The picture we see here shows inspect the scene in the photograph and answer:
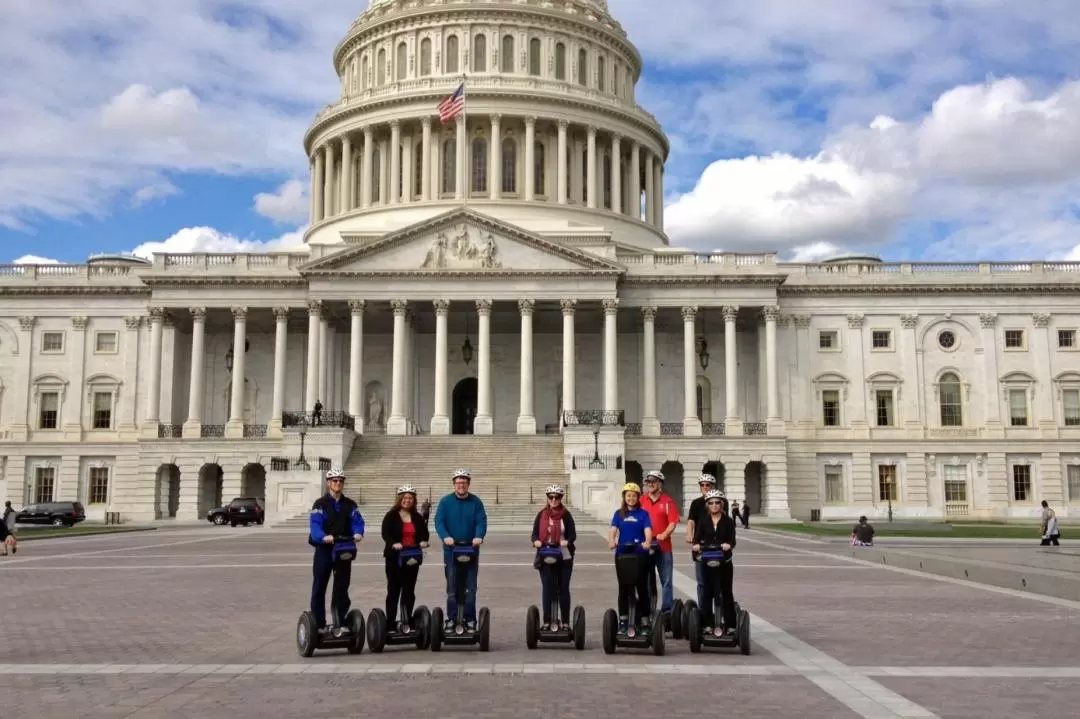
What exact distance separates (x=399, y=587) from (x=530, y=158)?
6834 cm

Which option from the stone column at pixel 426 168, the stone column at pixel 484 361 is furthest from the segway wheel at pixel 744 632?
the stone column at pixel 426 168

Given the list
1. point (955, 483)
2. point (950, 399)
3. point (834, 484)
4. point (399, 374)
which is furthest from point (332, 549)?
point (950, 399)

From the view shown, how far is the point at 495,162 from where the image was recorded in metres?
80.6

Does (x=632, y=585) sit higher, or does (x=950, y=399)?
(x=950, y=399)

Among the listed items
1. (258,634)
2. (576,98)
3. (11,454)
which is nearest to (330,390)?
(11,454)

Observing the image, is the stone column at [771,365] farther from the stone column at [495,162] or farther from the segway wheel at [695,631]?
the segway wheel at [695,631]

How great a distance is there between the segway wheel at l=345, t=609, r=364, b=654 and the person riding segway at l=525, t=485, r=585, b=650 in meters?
2.01

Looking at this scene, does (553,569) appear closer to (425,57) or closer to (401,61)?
(425,57)

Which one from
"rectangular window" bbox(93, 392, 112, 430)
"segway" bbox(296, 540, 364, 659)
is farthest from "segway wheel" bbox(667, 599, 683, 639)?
"rectangular window" bbox(93, 392, 112, 430)

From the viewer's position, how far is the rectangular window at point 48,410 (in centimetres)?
7056

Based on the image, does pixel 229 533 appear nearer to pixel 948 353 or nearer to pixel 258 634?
pixel 258 634

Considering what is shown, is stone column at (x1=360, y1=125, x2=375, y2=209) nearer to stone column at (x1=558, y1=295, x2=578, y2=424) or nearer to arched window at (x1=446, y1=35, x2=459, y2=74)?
arched window at (x1=446, y1=35, x2=459, y2=74)

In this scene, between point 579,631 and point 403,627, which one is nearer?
point 579,631

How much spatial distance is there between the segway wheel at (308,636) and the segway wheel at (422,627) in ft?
4.05
